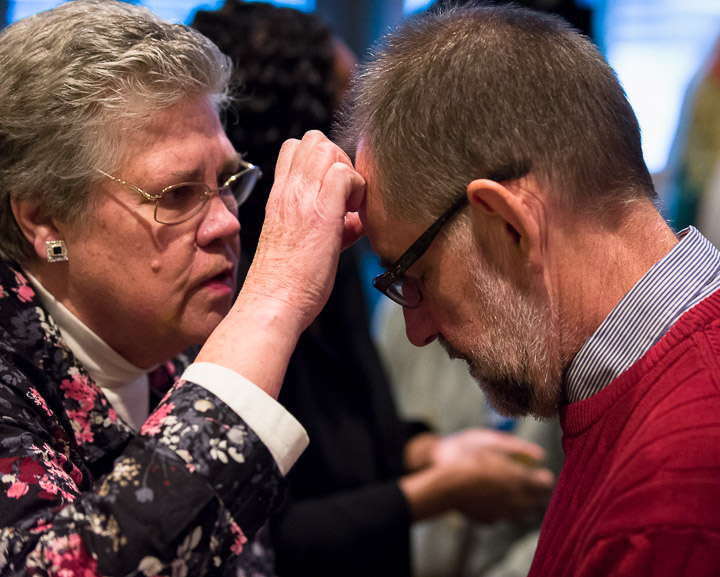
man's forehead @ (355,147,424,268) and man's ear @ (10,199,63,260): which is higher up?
man's forehead @ (355,147,424,268)

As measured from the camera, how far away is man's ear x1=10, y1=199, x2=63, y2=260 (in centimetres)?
146

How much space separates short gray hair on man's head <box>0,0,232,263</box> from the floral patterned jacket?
16.2 inches

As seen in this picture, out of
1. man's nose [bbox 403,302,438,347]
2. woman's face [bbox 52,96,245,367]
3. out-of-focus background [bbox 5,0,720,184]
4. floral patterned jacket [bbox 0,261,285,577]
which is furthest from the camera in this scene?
out-of-focus background [bbox 5,0,720,184]

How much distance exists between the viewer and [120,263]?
146 cm

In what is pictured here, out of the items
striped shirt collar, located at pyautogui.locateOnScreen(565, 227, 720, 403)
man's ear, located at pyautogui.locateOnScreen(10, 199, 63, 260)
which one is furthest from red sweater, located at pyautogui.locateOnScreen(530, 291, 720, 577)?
man's ear, located at pyautogui.locateOnScreen(10, 199, 63, 260)

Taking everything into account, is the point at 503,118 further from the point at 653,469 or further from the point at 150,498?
the point at 150,498

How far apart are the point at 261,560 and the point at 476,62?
116 cm

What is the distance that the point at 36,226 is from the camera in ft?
4.83

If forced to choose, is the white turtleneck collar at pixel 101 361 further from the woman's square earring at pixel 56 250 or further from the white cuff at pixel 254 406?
the white cuff at pixel 254 406

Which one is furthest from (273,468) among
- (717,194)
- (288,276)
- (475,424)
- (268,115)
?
(717,194)

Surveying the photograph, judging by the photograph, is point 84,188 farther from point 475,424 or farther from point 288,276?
point 475,424

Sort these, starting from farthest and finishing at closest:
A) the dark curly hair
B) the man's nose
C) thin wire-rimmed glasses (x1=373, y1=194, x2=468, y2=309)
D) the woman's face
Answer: the dark curly hair, the woman's face, the man's nose, thin wire-rimmed glasses (x1=373, y1=194, x2=468, y2=309)

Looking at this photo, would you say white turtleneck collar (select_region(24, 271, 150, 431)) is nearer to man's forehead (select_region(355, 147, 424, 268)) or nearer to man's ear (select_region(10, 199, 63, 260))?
man's ear (select_region(10, 199, 63, 260))

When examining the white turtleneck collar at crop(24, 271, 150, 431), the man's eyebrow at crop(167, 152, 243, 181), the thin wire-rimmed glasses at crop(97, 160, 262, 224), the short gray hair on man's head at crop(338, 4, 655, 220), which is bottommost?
the white turtleneck collar at crop(24, 271, 150, 431)
